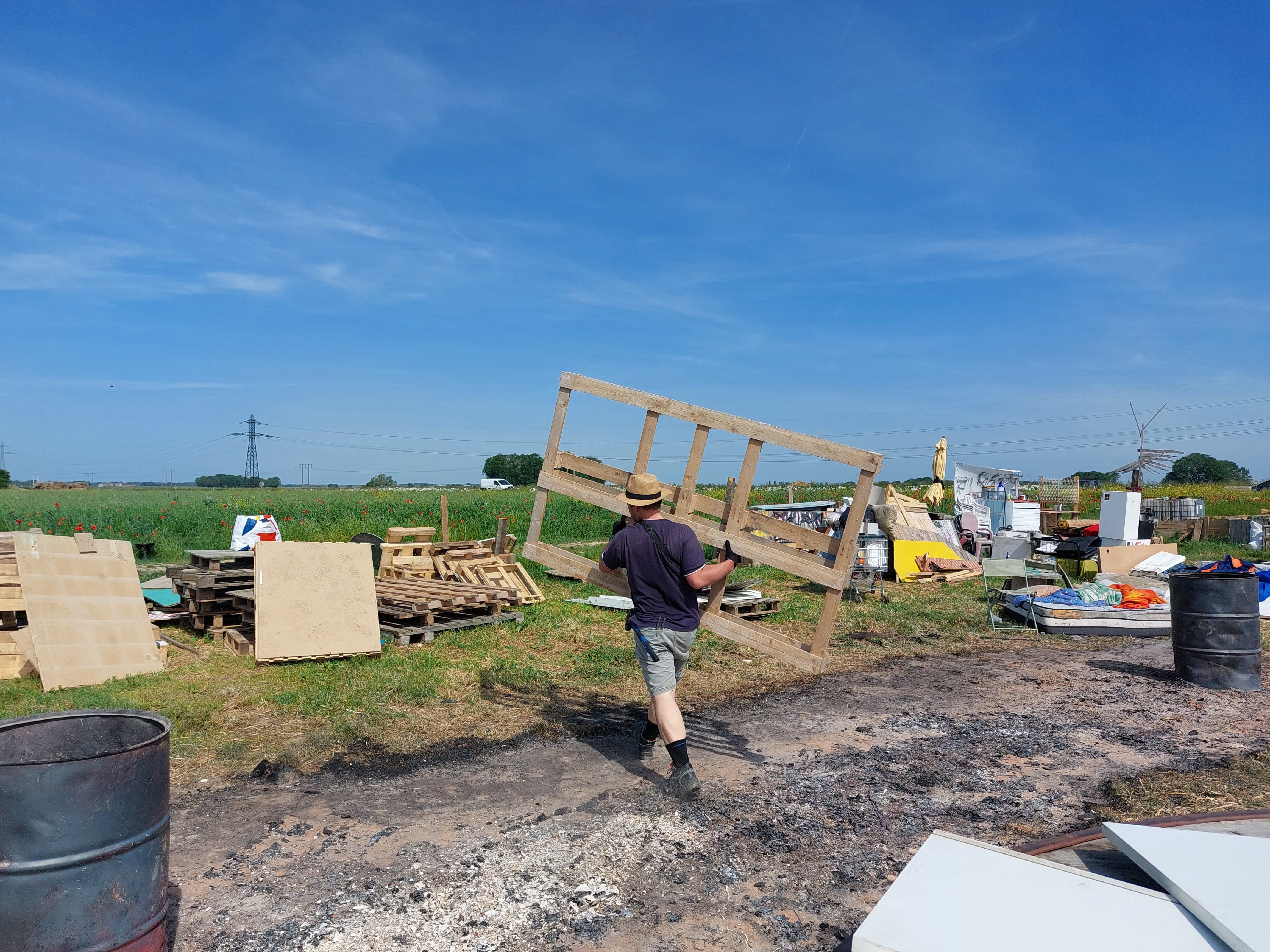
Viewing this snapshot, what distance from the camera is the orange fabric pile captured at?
1152 centimetres

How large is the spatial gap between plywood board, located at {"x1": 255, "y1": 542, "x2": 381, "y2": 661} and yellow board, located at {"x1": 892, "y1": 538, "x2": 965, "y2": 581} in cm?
1159

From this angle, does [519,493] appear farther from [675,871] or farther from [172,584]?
[675,871]

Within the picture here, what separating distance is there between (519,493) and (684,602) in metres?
37.1

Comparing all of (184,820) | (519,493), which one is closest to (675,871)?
(184,820)

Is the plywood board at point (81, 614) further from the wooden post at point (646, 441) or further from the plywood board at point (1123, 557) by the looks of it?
the plywood board at point (1123, 557)

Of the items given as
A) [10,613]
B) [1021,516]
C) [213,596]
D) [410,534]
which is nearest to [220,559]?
[213,596]

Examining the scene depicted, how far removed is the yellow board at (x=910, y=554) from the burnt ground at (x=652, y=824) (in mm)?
9486

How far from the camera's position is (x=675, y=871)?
408cm

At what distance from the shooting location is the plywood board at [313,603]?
8.48 metres

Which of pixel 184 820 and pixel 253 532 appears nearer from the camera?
Result: pixel 184 820

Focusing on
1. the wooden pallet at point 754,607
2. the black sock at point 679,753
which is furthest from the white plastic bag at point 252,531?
the black sock at point 679,753

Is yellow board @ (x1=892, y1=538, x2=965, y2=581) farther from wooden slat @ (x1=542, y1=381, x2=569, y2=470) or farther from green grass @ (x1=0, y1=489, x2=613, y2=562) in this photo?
wooden slat @ (x1=542, y1=381, x2=569, y2=470)

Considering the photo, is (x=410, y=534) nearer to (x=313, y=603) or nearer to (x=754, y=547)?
(x=313, y=603)

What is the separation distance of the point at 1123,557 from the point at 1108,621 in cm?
638
